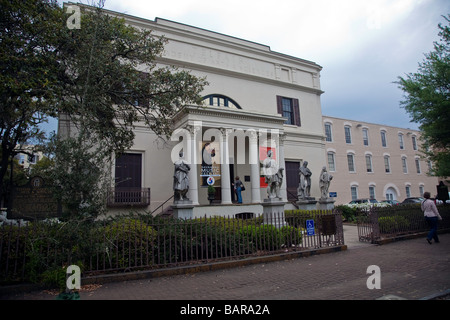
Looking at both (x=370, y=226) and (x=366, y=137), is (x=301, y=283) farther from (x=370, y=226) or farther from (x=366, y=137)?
(x=366, y=137)

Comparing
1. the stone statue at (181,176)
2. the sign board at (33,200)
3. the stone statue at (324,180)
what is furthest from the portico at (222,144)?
the sign board at (33,200)

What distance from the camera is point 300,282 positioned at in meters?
5.62

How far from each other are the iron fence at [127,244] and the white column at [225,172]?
22.6 feet

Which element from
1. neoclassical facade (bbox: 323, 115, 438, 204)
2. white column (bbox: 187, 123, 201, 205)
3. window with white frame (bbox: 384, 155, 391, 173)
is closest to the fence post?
white column (bbox: 187, 123, 201, 205)

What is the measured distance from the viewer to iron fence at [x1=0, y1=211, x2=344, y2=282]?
5.50 meters

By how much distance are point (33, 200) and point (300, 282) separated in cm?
801

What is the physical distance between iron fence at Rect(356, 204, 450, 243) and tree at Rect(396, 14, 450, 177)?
4.88 meters

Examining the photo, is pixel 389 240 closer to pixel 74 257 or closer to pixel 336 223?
pixel 336 223

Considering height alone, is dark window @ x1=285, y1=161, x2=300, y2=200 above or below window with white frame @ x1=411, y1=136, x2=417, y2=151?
below

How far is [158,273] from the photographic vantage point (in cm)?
623

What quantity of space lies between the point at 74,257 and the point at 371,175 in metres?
32.7

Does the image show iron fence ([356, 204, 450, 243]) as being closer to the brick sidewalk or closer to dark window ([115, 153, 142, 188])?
the brick sidewalk

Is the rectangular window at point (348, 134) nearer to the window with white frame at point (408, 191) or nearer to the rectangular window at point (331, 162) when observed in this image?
the rectangular window at point (331, 162)

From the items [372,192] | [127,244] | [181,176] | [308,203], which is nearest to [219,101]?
[308,203]
